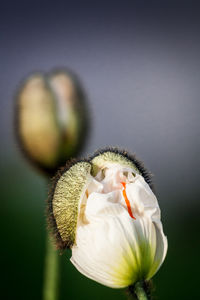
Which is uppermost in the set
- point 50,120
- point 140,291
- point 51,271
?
point 50,120

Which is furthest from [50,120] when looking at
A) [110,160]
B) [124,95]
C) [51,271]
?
[110,160]

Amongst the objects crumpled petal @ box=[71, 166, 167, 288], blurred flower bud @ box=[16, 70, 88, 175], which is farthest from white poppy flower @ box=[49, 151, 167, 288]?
blurred flower bud @ box=[16, 70, 88, 175]

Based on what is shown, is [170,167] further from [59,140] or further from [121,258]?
[121,258]

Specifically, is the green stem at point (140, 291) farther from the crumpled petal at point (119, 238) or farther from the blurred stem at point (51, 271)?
the blurred stem at point (51, 271)

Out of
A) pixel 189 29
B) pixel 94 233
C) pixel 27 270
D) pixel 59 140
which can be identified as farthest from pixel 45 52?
pixel 94 233

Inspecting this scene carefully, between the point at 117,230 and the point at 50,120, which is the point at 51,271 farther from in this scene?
the point at 117,230

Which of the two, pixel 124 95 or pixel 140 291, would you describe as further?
pixel 124 95

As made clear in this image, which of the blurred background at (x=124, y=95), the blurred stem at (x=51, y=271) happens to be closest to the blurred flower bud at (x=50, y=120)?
the blurred background at (x=124, y=95)
